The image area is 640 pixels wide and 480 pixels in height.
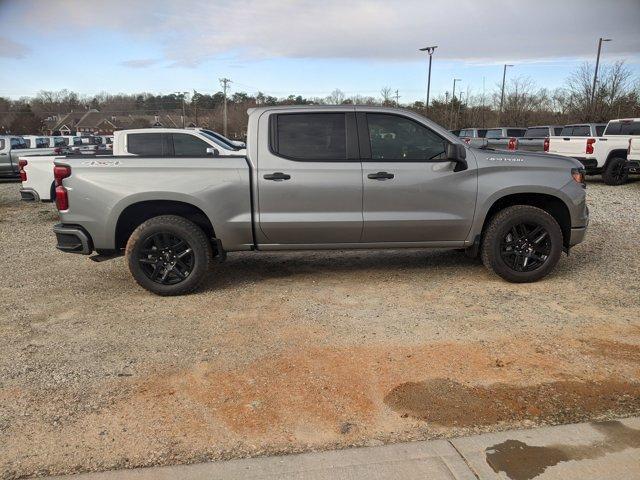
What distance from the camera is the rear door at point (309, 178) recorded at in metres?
5.35

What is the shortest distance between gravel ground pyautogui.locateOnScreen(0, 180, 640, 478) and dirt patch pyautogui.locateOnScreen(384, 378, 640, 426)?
12 millimetres

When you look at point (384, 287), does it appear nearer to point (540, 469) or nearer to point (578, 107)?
point (540, 469)

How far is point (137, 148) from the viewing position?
10.8 meters

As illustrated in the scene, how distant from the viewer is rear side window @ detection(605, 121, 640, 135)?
48.1 ft

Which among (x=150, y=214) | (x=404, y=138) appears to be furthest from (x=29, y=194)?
(x=404, y=138)

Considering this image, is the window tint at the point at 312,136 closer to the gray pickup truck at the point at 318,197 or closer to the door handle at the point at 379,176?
the gray pickup truck at the point at 318,197

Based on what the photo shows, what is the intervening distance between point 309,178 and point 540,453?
3.36m

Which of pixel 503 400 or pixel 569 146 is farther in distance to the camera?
pixel 569 146

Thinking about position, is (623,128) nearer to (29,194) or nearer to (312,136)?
(312,136)

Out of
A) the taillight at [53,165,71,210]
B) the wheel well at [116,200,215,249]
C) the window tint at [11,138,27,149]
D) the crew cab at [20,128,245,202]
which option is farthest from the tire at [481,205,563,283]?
the window tint at [11,138,27,149]

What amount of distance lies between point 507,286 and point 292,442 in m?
3.51

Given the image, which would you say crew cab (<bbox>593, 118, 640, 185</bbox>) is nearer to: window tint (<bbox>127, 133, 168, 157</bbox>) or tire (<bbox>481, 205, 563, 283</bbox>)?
tire (<bbox>481, 205, 563, 283</bbox>)

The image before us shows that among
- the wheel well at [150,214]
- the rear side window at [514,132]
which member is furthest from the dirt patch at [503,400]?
the rear side window at [514,132]

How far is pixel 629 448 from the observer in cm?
277
